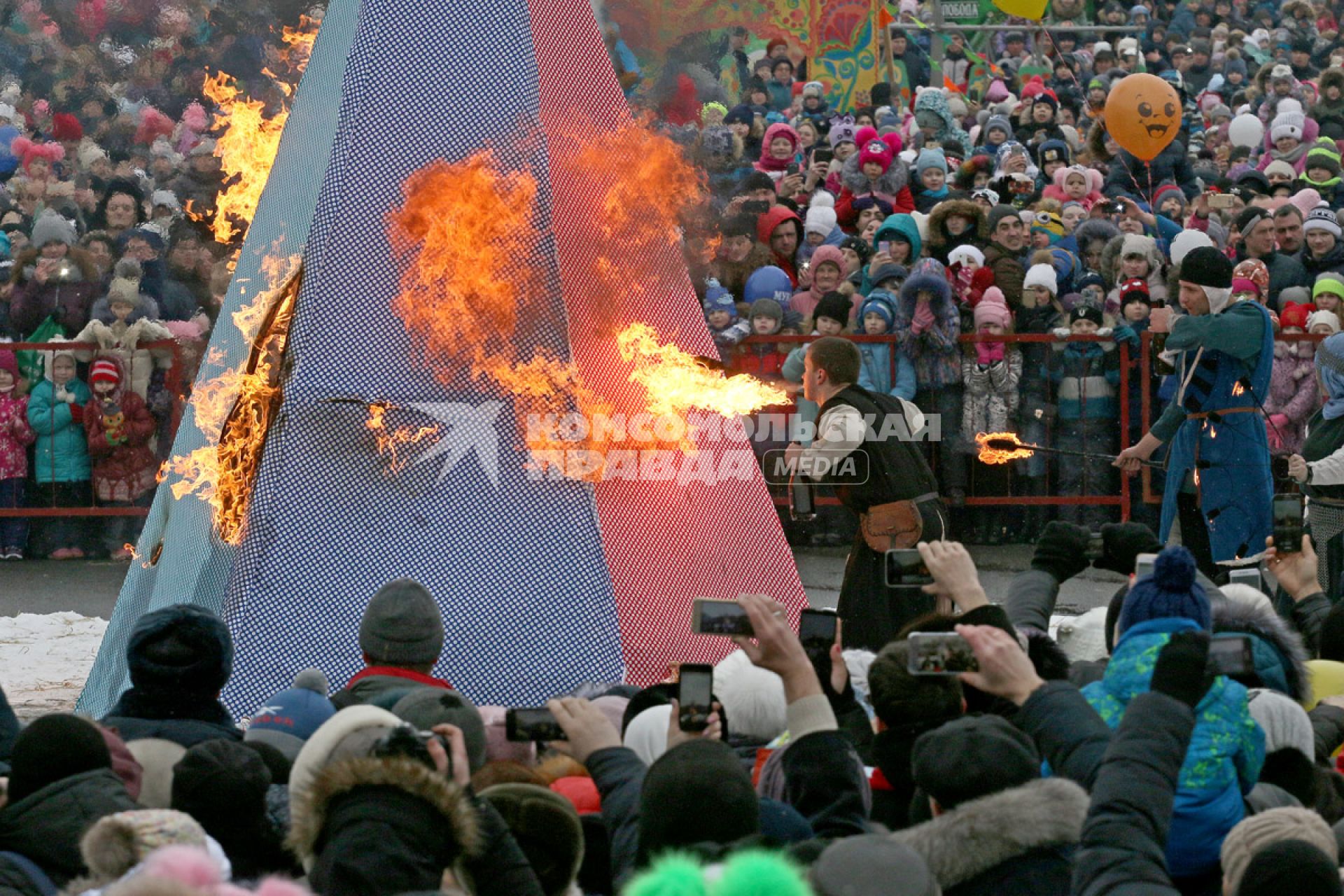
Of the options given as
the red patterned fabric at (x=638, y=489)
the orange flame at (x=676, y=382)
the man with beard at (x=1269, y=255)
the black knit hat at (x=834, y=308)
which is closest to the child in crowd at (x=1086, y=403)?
the black knit hat at (x=834, y=308)

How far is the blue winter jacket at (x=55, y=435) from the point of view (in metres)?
10.7

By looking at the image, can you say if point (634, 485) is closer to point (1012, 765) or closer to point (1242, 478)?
point (1242, 478)

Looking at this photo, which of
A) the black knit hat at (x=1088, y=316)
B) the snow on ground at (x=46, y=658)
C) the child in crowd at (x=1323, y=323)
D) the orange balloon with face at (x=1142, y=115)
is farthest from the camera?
the orange balloon with face at (x=1142, y=115)

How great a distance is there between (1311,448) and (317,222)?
192 inches

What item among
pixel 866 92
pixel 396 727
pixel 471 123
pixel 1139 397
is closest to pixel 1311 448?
pixel 1139 397

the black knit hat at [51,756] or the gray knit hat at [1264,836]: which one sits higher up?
the black knit hat at [51,756]

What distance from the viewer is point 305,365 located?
6.18 m

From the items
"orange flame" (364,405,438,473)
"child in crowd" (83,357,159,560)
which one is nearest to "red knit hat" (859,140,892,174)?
"child in crowd" (83,357,159,560)

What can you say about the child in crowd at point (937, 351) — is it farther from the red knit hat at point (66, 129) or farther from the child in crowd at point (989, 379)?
the red knit hat at point (66, 129)

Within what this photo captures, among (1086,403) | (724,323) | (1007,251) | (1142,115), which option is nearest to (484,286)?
(724,323)

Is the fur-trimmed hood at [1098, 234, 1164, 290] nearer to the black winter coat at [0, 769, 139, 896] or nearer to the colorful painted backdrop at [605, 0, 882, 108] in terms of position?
the colorful painted backdrop at [605, 0, 882, 108]

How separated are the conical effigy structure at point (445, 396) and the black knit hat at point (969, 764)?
3.14m

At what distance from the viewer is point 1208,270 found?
25.4 ft

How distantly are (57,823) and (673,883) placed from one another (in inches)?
62.1
